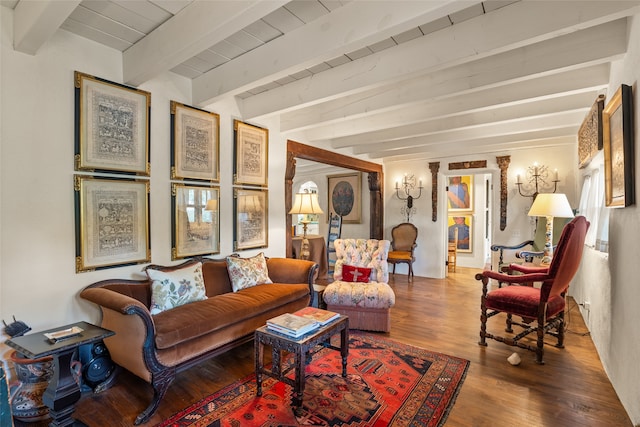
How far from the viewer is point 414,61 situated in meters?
2.34

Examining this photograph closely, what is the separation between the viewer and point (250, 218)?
3836 millimetres

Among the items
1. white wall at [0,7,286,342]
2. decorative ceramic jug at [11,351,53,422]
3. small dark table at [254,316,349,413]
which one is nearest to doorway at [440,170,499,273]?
small dark table at [254,316,349,413]

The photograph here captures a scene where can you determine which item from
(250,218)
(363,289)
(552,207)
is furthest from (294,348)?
(552,207)

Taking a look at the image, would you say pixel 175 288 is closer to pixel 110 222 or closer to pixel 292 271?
pixel 110 222

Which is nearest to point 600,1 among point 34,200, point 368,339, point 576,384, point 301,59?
point 301,59

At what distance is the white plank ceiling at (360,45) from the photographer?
1.82m

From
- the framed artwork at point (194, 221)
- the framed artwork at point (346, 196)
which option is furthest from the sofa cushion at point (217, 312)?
the framed artwork at point (346, 196)

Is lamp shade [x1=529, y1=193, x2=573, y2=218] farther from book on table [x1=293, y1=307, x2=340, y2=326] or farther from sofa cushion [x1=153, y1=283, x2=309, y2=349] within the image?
sofa cushion [x1=153, y1=283, x2=309, y2=349]

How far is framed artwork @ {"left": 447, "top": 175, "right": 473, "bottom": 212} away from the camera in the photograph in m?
7.37

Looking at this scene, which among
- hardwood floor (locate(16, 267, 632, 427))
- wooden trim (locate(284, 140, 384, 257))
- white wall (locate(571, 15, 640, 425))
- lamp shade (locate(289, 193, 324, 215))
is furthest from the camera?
wooden trim (locate(284, 140, 384, 257))

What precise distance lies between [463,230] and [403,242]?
1.90 m

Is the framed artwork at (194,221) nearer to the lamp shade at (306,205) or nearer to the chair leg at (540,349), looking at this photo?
the lamp shade at (306,205)

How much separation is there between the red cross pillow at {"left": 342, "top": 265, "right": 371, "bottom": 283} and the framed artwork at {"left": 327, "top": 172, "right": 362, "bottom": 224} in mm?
3485

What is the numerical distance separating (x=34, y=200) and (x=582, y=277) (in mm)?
Result: 5637
